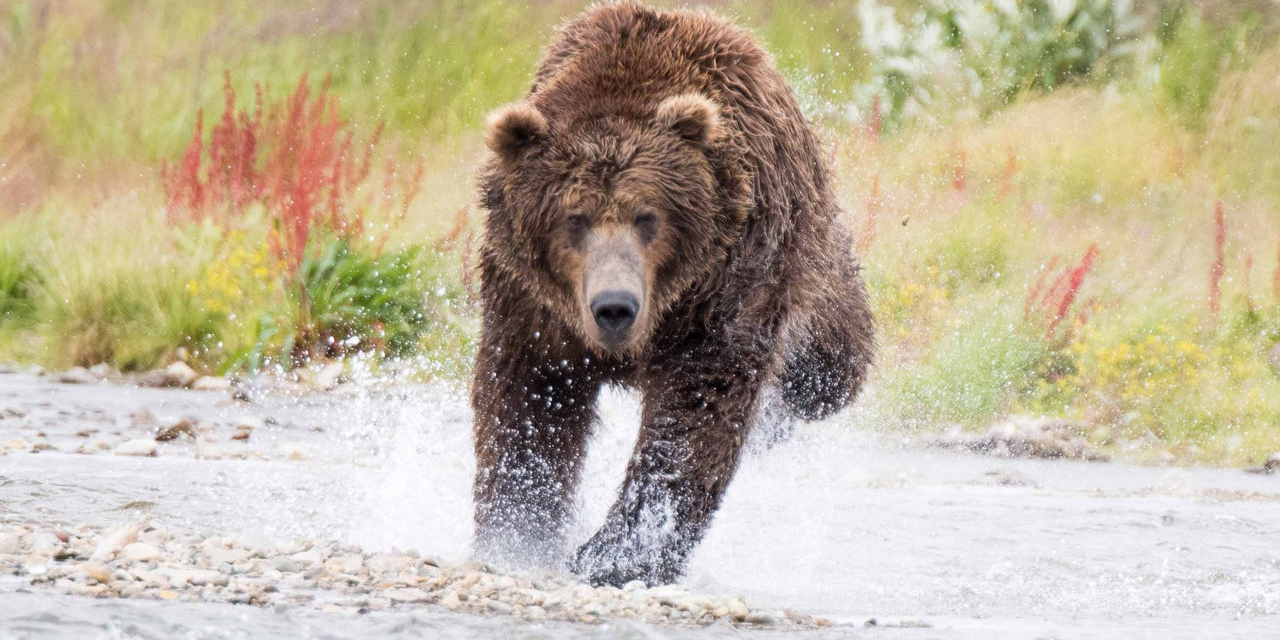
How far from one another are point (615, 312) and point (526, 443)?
874 mm

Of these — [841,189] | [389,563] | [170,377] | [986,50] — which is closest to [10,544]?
[389,563]

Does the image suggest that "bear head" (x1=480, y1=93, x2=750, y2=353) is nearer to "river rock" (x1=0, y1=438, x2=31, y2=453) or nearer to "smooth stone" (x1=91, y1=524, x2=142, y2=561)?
"smooth stone" (x1=91, y1=524, x2=142, y2=561)

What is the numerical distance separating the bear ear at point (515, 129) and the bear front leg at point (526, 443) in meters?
0.62

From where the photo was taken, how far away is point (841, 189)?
1071 centimetres

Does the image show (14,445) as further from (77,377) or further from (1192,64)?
(1192,64)

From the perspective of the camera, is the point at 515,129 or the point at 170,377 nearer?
the point at 515,129

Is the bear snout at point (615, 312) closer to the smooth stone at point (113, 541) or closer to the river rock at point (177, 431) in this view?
the smooth stone at point (113, 541)

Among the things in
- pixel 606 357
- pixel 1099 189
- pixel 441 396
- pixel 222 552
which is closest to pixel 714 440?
pixel 606 357

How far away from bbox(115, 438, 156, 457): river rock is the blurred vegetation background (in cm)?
179

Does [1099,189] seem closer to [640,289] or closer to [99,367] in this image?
[99,367]

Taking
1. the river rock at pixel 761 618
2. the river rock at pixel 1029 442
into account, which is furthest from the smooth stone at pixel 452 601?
the river rock at pixel 1029 442

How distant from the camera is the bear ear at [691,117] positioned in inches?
170

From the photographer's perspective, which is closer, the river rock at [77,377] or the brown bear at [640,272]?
the brown bear at [640,272]

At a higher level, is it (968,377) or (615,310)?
(615,310)
